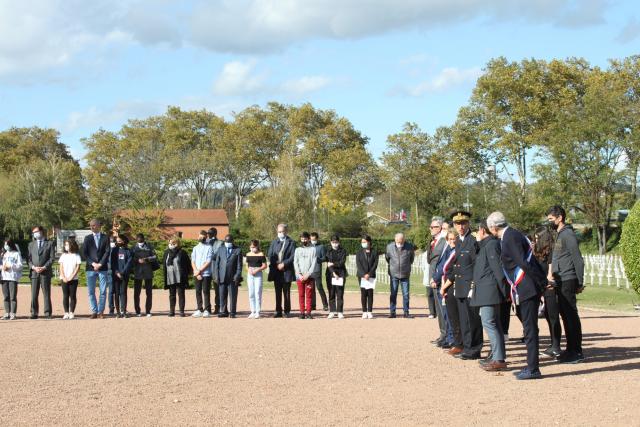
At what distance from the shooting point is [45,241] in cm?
1733

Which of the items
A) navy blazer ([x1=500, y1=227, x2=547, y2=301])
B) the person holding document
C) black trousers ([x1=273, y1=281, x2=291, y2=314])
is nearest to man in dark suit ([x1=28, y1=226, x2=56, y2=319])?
black trousers ([x1=273, y1=281, x2=291, y2=314])

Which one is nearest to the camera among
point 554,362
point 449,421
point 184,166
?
point 449,421

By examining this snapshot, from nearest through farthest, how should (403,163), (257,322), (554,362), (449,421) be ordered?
1. (449,421)
2. (554,362)
3. (257,322)
4. (403,163)

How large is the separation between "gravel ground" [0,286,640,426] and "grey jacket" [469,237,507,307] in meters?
0.84

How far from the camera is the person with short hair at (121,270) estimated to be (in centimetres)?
1758

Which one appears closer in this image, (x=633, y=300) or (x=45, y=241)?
(x=45, y=241)

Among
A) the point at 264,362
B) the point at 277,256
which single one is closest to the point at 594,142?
the point at 277,256

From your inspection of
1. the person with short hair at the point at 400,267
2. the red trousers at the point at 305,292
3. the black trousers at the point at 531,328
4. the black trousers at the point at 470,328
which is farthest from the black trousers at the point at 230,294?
the black trousers at the point at 531,328

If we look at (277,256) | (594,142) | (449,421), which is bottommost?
(449,421)

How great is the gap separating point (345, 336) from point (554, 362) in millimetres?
3997

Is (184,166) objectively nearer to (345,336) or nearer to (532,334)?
(345,336)

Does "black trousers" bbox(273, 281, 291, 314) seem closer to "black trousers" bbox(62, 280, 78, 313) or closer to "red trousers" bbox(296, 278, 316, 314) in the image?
"red trousers" bbox(296, 278, 316, 314)

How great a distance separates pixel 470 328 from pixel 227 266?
762 cm

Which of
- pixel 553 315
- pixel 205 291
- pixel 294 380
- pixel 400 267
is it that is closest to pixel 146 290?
pixel 205 291
